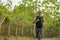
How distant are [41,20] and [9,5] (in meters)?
18.0

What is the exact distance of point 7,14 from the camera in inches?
1195

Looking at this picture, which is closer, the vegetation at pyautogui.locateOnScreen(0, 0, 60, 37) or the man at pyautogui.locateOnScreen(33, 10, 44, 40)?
the man at pyautogui.locateOnScreen(33, 10, 44, 40)

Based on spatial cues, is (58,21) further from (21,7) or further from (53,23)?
(21,7)

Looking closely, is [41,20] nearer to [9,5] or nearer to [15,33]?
[15,33]

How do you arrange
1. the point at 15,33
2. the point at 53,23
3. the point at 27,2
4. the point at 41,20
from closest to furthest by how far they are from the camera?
the point at 41,20 < the point at 15,33 < the point at 27,2 < the point at 53,23

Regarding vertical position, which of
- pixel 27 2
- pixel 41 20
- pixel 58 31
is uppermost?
pixel 27 2

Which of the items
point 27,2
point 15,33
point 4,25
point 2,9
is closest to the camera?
point 4,25

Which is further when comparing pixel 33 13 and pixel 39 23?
pixel 33 13

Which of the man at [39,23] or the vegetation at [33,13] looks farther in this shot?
the vegetation at [33,13]

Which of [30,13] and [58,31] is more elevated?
[30,13]

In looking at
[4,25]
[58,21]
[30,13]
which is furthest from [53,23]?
[4,25]

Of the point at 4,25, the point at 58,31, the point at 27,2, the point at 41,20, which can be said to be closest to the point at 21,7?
the point at 27,2

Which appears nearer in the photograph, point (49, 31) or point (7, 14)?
point (7, 14)

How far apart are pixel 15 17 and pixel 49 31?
4.83 meters
